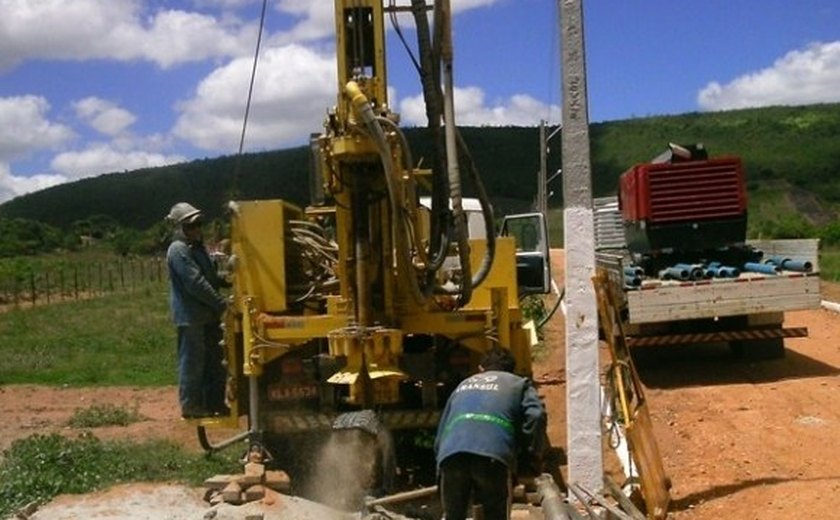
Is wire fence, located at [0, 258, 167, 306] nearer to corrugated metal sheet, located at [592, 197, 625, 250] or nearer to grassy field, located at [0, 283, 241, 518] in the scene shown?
grassy field, located at [0, 283, 241, 518]

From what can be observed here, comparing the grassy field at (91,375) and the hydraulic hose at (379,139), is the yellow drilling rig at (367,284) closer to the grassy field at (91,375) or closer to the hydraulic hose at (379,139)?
the hydraulic hose at (379,139)

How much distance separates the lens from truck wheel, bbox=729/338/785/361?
46.5ft

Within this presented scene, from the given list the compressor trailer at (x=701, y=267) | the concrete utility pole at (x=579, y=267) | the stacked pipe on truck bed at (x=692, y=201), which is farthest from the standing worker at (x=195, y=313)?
the stacked pipe on truck bed at (x=692, y=201)

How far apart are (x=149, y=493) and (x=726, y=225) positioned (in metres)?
8.14

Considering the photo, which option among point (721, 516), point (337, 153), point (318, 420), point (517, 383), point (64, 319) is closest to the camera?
point (517, 383)

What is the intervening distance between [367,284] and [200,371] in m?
2.20

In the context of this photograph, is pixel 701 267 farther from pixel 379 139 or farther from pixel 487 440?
pixel 487 440

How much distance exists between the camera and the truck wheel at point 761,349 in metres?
14.2

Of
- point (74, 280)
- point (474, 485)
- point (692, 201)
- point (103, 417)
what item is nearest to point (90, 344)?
point (103, 417)

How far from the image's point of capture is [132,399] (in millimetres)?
16875

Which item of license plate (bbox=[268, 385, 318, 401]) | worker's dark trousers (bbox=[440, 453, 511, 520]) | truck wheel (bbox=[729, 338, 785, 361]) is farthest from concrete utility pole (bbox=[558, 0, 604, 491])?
truck wheel (bbox=[729, 338, 785, 361])

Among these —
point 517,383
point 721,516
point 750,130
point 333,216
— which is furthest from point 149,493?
point 750,130

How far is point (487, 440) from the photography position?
23.2 feet

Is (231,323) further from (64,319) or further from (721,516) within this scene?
(64,319)
